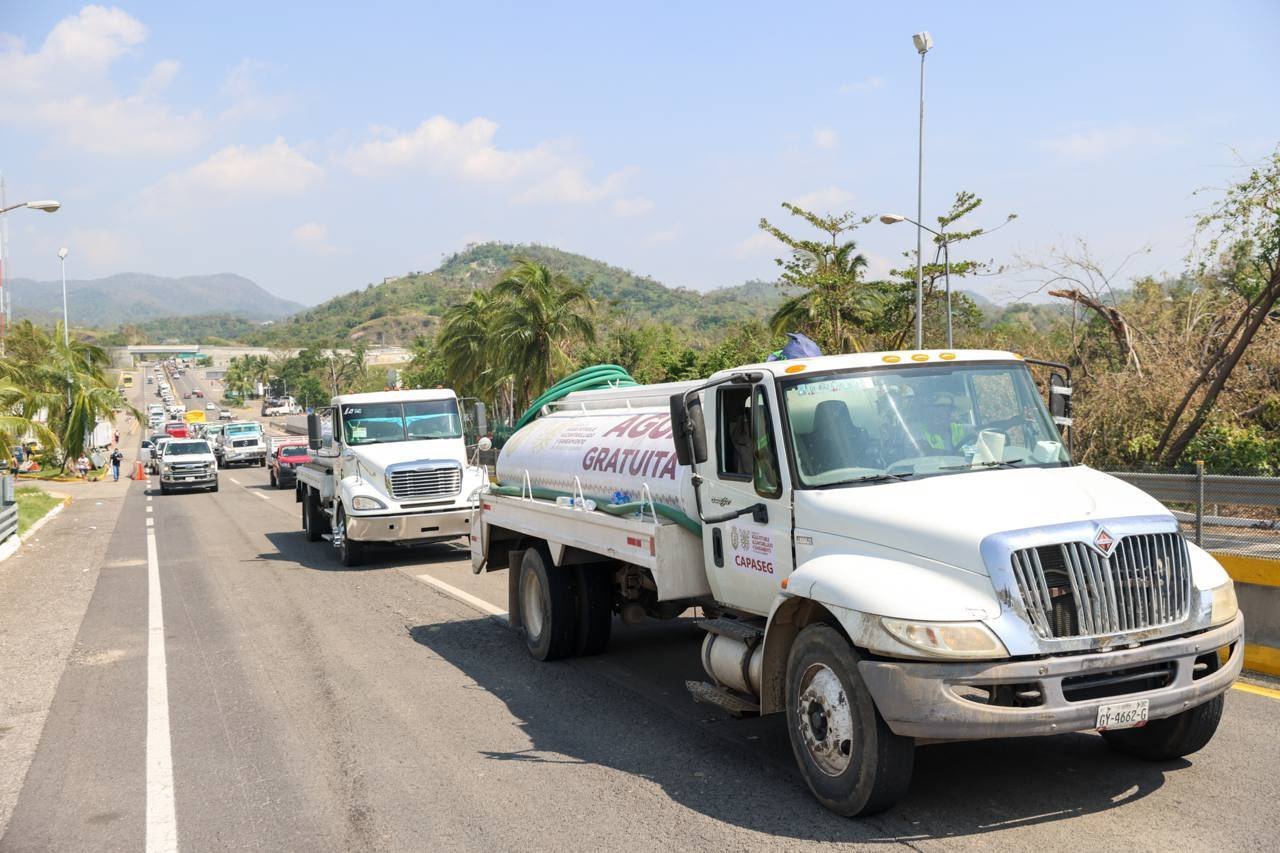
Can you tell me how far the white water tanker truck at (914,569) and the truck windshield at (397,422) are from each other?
10041 millimetres

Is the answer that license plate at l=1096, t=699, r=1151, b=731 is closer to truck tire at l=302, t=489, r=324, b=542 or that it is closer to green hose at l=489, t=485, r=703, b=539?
green hose at l=489, t=485, r=703, b=539

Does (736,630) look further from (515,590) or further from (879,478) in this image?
(515,590)

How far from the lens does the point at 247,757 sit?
22.8 feet

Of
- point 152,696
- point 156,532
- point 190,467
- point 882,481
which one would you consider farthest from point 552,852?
point 190,467

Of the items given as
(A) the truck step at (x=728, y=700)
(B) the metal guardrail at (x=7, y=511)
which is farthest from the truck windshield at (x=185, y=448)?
(A) the truck step at (x=728, y=700)

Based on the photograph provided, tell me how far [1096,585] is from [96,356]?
64057 mm

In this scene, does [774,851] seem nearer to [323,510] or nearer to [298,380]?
[323,510]

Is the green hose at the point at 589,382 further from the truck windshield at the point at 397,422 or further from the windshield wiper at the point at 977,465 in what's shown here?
the truck windshield at the point at 397,422

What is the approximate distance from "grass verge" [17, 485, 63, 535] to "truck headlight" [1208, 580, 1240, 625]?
2376 cm

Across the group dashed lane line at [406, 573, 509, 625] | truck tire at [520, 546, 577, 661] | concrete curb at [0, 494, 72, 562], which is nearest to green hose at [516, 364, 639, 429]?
truck tire at [520, 546, 577, 661]

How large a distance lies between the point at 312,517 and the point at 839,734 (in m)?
16.1

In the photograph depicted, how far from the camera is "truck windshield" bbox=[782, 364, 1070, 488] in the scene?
600 cm

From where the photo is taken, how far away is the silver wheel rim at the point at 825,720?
213 inches

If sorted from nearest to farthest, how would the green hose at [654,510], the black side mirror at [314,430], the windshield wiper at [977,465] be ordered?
the windshield wiper at [977,465] → the green hose at [654,510] → the black side mirror at [314,430]
